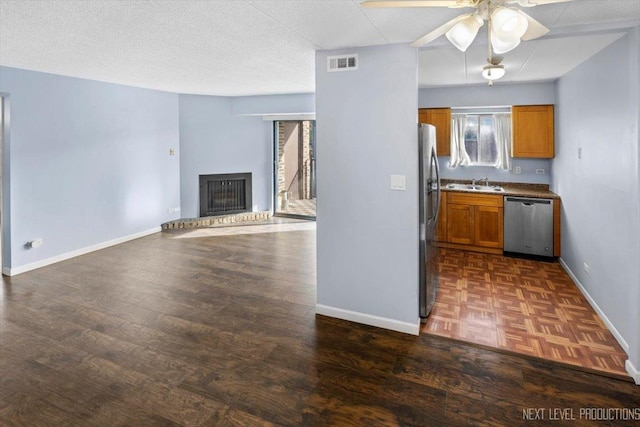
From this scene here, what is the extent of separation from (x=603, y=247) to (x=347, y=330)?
230 cm

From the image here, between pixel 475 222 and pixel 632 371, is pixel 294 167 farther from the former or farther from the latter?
pixel 632 371

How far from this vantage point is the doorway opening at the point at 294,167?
319 inches

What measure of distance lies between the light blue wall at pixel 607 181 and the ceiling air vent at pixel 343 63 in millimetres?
1847

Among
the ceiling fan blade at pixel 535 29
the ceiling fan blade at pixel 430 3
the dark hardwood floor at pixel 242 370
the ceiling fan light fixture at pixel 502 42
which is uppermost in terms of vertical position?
the ceiling fan blade at pixel 430 3

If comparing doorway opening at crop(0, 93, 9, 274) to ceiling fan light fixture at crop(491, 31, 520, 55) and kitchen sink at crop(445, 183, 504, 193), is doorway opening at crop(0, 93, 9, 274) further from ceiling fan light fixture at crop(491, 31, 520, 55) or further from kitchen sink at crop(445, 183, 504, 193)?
kitchen sink at crop(445, 183, 504, 193)

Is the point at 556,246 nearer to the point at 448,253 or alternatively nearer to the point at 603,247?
the point at 448,253

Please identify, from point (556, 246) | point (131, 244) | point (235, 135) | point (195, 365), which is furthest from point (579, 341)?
point (235, 135)

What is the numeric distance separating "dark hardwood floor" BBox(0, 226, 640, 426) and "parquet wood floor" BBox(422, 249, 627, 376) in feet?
0.70

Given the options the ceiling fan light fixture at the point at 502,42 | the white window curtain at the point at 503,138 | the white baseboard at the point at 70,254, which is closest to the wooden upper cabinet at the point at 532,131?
the white window curtain at the point at 503,138

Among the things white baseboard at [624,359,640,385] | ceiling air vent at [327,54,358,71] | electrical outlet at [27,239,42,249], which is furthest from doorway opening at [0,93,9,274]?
white baseboard at [624,359,640,385]

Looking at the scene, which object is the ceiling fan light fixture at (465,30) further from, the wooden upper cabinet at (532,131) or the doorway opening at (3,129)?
the doorway opening at (3,129)

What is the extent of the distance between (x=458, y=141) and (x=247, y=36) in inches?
159

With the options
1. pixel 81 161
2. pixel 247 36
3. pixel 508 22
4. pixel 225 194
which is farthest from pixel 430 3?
pixel 225 194

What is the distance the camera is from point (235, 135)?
754 cm
